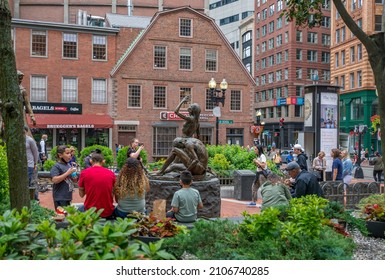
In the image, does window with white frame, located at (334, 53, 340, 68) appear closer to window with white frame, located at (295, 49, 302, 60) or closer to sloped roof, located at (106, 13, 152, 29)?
window with white frame, located at (295, 49, 302, 60)

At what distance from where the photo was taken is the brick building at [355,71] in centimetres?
5347

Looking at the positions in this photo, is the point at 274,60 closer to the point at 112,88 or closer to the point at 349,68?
the point at 349,68

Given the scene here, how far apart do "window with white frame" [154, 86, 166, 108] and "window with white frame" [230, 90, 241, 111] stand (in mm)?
5985

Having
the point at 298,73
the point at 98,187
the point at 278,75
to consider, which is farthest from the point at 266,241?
the point at 278,75

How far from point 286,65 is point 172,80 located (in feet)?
126

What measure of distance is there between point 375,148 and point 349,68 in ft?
33.1

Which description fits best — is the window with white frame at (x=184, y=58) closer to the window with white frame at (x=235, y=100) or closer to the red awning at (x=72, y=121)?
the window with white frame at (x=235, y=100)

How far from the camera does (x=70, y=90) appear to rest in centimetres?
3741

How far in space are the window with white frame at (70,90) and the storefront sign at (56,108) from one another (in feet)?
2.02

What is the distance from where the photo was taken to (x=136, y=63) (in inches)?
1505

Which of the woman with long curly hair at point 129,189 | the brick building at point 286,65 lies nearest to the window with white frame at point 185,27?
the woman with long curly hair at point 129,189

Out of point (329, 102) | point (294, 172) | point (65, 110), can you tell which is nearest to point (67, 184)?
point (294, 172)

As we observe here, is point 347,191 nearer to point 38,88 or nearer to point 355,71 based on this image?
point 38,88
